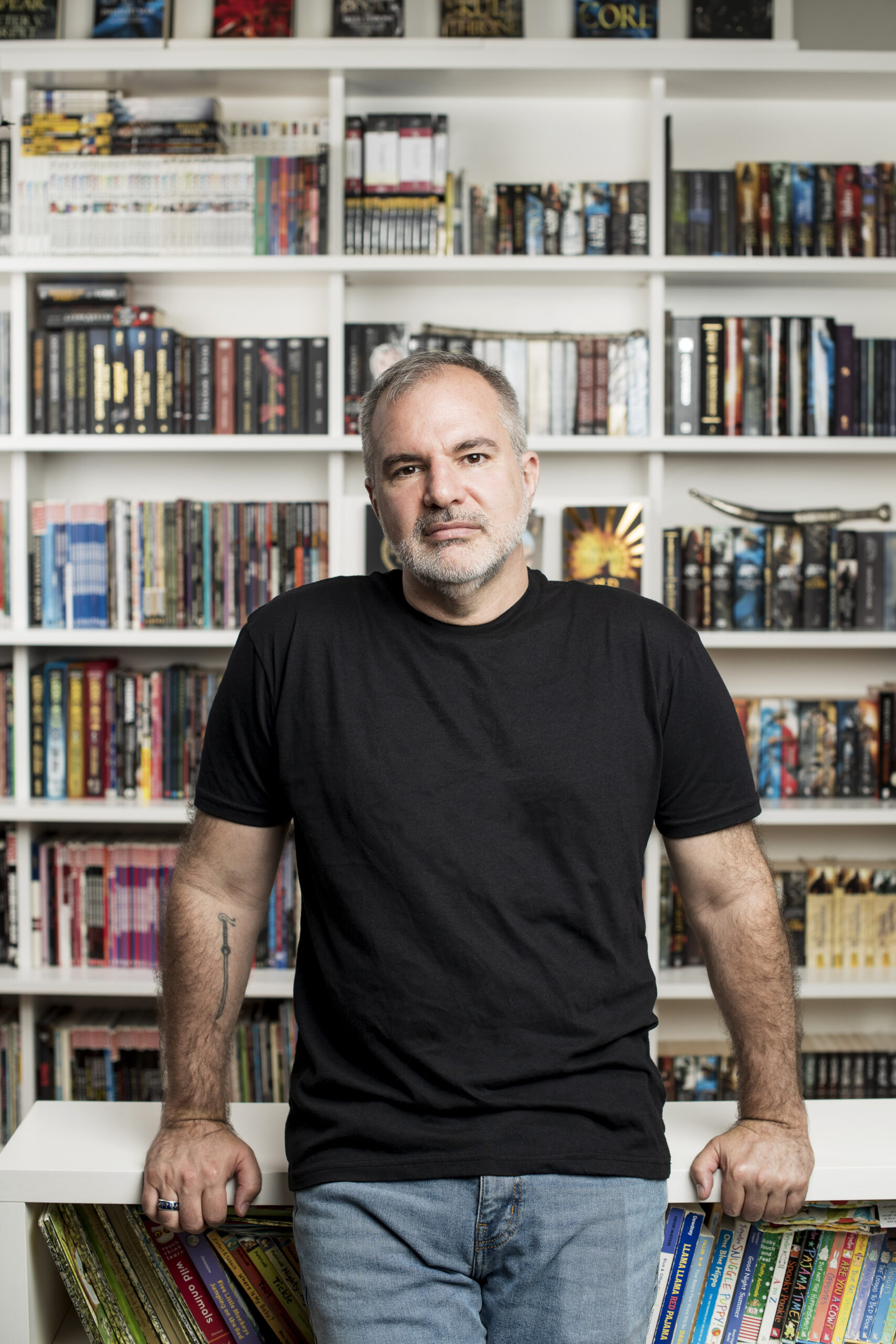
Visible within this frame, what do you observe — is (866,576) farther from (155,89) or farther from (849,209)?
(155,89)

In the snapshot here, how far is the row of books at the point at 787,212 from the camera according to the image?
2357 millimetres

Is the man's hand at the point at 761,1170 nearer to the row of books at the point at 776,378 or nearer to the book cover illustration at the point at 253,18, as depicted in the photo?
the row of books at the point at 776,378

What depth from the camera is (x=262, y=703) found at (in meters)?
1.21

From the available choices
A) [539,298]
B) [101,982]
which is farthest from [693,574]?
[101,982]

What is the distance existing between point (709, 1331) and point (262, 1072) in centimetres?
139

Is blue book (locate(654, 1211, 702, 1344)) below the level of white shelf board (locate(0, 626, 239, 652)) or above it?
below

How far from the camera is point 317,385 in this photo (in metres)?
2.39

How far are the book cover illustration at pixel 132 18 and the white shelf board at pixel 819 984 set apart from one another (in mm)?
2324

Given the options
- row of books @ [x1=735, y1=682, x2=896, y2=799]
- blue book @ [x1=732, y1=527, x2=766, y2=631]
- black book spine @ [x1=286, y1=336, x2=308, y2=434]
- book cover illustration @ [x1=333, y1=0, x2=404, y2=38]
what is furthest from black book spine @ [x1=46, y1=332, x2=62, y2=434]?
row of books @ [x1=735, y1=682, x2=896, y2=799]

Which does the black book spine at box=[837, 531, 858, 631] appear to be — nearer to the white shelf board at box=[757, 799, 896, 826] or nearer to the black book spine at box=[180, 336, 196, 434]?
the white shelf board at box=[757, 799, 896, 826]

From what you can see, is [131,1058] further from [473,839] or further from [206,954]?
[473,839]

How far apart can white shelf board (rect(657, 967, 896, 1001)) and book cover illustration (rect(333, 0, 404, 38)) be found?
2.12 m

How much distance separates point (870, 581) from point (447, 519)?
151 centimetres

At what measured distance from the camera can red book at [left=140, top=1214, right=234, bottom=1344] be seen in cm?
123
